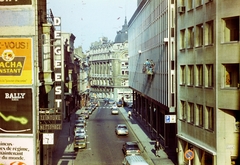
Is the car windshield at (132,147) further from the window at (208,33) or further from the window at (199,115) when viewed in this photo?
the window at (208,33)

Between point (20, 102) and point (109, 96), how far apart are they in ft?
395

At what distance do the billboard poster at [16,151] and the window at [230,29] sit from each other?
1733 cm

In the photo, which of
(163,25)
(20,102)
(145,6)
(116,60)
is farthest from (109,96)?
(20,102)

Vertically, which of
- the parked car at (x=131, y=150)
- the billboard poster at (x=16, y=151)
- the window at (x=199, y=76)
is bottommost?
the parked car at (x=131, y=150)

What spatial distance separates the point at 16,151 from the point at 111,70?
11704 centimetres

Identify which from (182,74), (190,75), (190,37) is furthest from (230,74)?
(182,74)

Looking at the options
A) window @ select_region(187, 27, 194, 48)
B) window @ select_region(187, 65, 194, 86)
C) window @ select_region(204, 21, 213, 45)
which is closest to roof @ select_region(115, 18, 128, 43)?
window @ select_region(187, 27, 194, 48)

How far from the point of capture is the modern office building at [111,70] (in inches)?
5679

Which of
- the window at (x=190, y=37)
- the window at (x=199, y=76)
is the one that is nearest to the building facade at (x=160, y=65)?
the window at (x=190, y=37)

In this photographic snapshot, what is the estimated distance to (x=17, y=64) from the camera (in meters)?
31.8

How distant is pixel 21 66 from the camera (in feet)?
104

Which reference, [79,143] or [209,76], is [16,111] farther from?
[209,76]

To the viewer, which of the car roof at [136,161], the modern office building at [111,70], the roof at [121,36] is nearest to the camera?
the car roof at [136,161]

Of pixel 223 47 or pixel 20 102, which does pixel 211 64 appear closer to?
pixel 223 47
